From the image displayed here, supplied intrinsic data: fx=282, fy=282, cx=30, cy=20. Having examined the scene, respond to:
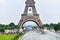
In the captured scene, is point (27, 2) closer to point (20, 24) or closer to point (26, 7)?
point (26, 7)

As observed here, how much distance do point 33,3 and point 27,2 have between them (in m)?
1.43

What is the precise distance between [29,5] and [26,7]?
0.82m

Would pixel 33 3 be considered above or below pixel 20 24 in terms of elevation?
above

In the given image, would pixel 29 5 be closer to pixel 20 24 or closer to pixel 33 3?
pixel 33 3

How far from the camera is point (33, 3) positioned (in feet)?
196

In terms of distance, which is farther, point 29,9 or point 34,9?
point 29,9

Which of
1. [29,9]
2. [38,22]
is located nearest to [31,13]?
[29,9]

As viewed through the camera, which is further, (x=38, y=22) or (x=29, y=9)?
Answer: (x=29, y=9)

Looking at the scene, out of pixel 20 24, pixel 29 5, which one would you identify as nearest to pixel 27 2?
pixel 29 5

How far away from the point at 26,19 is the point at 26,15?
954mm

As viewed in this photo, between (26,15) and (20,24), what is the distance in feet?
8.49

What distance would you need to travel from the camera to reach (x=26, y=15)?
5978 cm

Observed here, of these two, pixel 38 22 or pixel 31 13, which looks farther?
pixel 31 13

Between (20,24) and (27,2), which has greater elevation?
(27,2)
